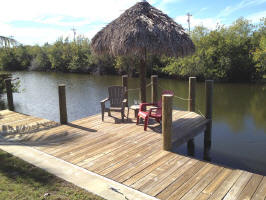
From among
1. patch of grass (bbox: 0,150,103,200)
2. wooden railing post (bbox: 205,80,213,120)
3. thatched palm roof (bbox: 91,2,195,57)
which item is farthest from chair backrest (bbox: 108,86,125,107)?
patch of grass (bbox: 0,150,103,200)

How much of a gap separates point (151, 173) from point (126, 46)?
124 inches

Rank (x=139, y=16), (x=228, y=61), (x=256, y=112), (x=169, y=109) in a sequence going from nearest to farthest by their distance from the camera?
(x=169, y=109)
(x=139, y=16)
(x=256, y=112)
(x=228, y=61)

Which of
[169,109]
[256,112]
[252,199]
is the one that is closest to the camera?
[252,199]

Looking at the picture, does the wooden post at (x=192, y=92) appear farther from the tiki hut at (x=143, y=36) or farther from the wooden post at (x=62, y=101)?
the wooden post at (x=62, y=101)

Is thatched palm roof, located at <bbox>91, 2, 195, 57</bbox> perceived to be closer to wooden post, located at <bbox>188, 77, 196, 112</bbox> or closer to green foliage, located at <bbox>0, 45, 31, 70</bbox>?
wooden post, located at <bbox>188, 77, 196, 112</bbox>

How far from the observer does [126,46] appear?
214 inches

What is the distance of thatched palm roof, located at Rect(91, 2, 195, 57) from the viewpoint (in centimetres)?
541

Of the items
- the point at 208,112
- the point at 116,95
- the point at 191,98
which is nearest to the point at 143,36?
the point at 116,95

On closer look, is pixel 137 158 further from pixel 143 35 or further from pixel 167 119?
pixel 143 35

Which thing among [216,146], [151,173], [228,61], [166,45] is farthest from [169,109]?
[228,61]

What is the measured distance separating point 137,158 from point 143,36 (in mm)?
2889

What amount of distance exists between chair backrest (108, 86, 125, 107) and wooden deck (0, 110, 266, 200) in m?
0.43

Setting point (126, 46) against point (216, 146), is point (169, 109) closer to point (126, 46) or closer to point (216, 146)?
point (126, 46)

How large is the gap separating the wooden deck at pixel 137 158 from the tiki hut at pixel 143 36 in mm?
1512
